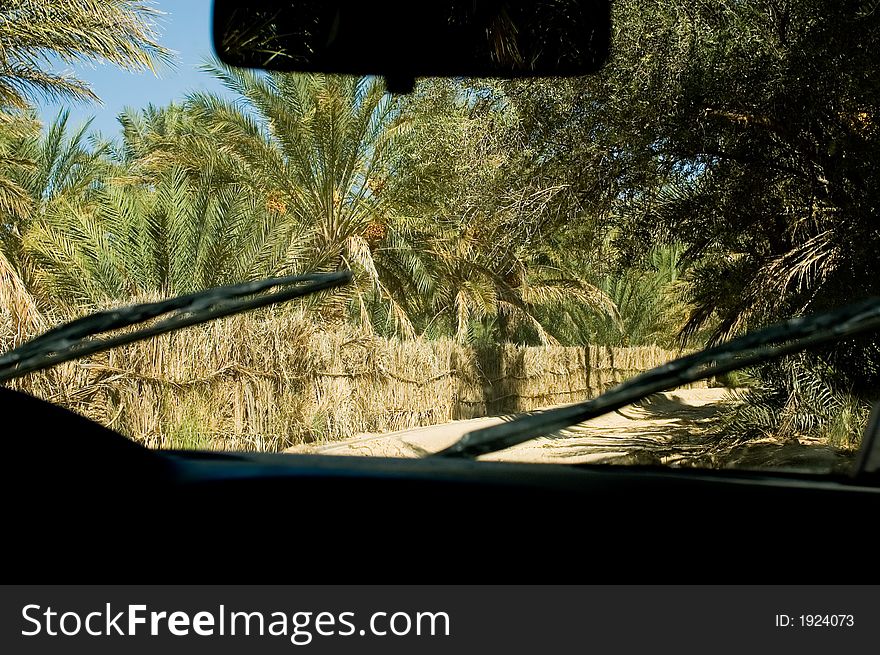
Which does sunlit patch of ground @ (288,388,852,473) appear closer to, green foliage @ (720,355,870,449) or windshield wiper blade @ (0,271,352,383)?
green foliage @ (720,355,870,449)

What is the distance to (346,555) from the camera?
125cm

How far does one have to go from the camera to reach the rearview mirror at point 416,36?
204 cm

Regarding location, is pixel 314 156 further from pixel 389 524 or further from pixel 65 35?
pixel 389 524

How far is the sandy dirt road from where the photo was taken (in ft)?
22.4

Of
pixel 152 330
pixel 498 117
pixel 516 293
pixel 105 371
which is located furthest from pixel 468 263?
pixel 152 330

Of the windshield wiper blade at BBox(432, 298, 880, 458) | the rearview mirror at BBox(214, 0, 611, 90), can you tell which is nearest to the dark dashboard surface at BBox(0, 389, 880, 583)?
the windshield wiper blade at BBox(432, 298, 880, 458)

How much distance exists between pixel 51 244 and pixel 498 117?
6150 millimetres

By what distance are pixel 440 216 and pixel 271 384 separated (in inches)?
168

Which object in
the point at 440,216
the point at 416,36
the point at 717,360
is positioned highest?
the point at 440,216

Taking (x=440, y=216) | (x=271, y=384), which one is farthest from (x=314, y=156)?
(x=271, y=384)

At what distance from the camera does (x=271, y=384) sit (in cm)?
1219

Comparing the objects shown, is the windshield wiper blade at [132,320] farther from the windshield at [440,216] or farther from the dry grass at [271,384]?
the dry grass at [271,384]

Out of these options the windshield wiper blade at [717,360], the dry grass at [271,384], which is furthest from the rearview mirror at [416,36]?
the dry grass at [271,384]

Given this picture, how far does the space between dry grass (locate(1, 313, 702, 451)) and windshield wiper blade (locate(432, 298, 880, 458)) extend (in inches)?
322
